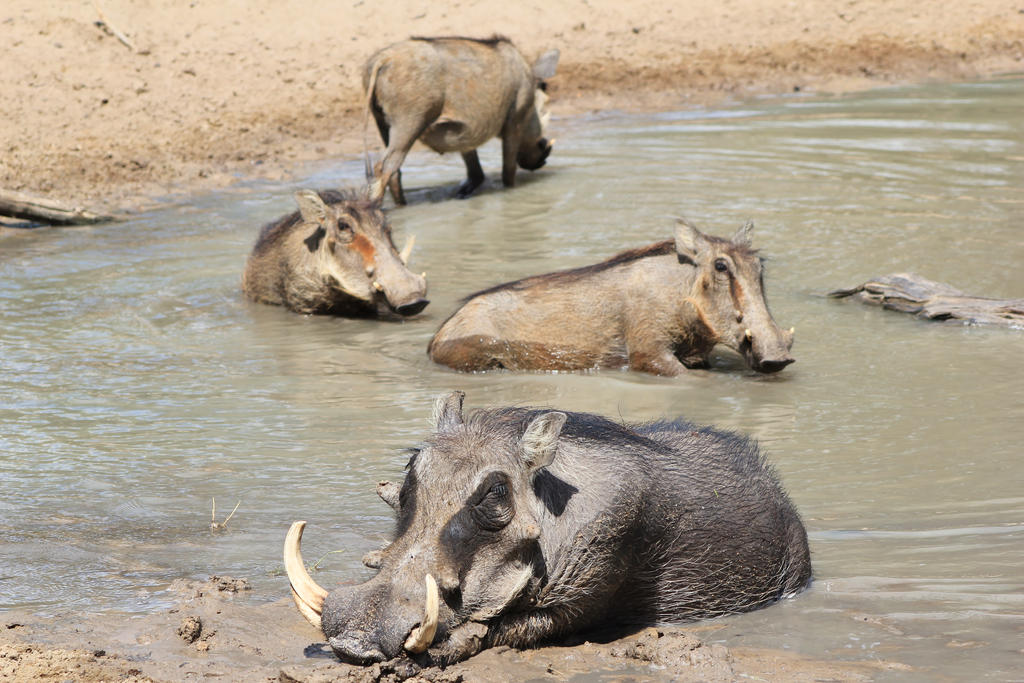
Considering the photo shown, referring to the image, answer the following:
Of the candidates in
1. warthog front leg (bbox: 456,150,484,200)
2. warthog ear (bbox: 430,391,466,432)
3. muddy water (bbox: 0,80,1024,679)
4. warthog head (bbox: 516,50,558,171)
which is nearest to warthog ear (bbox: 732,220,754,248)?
muddy water (bbox: 0,80,1024,679)

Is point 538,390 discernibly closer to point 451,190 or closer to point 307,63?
point 451,190

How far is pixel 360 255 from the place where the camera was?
8117mm

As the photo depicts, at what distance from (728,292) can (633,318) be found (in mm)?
497

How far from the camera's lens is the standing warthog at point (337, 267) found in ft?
26.2

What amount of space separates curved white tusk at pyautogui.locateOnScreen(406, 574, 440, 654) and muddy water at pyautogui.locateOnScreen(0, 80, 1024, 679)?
32.9 inches

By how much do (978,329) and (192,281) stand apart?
4.93 meters

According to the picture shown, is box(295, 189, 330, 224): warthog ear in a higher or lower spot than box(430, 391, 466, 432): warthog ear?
lower

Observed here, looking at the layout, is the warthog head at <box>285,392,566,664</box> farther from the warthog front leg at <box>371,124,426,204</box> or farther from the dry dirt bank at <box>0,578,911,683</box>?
the warthog front leg at <box>371,124,426,204</box>

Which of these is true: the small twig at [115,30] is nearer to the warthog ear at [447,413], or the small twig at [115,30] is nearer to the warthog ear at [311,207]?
the warthog ear at [311,207]

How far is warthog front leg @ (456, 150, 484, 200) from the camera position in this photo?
12.0 meters

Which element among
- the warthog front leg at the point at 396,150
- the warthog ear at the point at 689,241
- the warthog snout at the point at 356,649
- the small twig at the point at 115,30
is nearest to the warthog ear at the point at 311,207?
the warthog ear at the point at 689,241

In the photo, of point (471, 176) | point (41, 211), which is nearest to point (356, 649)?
point (41, 211)

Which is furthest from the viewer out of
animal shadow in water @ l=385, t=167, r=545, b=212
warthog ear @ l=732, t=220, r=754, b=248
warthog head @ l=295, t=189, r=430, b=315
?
animal shadow in water @ l=385, t=167, r=545, b=212

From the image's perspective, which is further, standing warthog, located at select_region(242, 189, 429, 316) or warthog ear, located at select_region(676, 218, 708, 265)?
standing warthog, located at select_region(242, 189, 429, 316)
